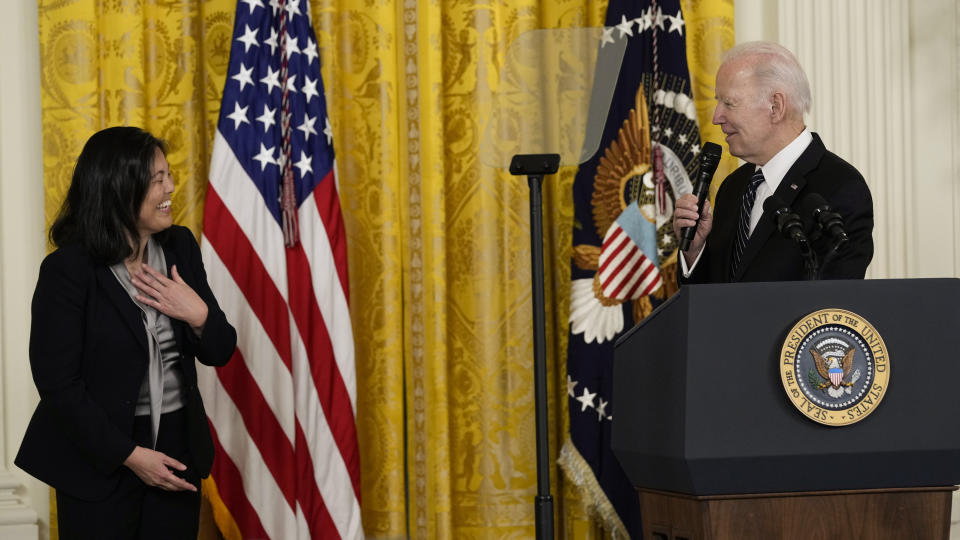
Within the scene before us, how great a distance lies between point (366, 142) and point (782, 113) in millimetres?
1940

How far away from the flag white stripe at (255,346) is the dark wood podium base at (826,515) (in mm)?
Result: 2116

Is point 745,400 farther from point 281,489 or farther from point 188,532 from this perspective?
point 281,489

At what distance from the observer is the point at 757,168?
272 cm

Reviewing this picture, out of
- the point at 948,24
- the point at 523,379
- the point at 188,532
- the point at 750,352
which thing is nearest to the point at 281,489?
the point at 188,532

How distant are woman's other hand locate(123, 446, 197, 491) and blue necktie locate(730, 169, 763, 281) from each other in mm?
1528

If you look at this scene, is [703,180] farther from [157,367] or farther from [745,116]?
[157,367]

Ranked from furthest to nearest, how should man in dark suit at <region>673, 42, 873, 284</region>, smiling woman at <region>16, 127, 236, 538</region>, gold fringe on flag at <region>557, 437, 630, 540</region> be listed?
1. gold fringe on flag at <region>557, 437, 630, 540</region>
2. smiling woman at <region>16, 127, 236, 538</region>
3. man in dark suit at <region>673, 42, 873, 284</region>

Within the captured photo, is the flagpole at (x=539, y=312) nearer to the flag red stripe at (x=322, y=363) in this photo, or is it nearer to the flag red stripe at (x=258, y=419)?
the flag red stripe at (x=322, y=363)

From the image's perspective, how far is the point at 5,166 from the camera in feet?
12.6

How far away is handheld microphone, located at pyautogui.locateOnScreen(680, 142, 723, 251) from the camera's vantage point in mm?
2467

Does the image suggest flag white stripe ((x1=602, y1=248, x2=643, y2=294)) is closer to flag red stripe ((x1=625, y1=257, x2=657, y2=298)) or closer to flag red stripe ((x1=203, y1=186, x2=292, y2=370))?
flag red stripe ((x1=625, y1=257, x2=657, y2=298))

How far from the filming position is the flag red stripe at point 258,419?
366 cm

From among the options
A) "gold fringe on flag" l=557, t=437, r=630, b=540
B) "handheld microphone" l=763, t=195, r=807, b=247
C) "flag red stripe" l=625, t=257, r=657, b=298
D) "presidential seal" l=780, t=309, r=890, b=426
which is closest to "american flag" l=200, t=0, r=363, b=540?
"gold fringe on flag" l=557, t=437, r=630, b=540

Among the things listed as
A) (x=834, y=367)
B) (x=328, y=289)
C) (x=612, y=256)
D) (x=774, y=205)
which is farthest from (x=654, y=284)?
(x=834, y=367)
